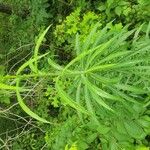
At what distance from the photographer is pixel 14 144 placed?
3.76 metres

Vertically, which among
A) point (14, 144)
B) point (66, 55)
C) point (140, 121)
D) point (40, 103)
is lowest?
point (14, 144)

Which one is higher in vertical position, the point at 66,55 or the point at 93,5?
the point at 93,5

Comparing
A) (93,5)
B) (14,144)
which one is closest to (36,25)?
(93,5)

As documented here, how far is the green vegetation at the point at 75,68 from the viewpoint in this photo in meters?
2.03

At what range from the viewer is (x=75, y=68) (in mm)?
1865

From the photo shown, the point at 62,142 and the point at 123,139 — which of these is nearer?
the point at 123,139

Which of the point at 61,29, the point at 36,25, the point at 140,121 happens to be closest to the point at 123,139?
the point at 140,121

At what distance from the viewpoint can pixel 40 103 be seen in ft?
12.4

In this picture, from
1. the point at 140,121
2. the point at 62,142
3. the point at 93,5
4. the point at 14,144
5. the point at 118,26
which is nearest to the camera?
the point at 140,121

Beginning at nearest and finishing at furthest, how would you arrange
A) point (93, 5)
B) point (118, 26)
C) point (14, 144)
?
point (118, 26)
point (93, 5)
point (14, 144)

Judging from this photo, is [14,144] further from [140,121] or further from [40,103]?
[140,121]

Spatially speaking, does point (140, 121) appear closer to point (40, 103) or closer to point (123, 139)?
point (123, 139)

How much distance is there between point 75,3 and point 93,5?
20 cm

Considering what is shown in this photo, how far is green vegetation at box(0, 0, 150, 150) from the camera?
2031mm
